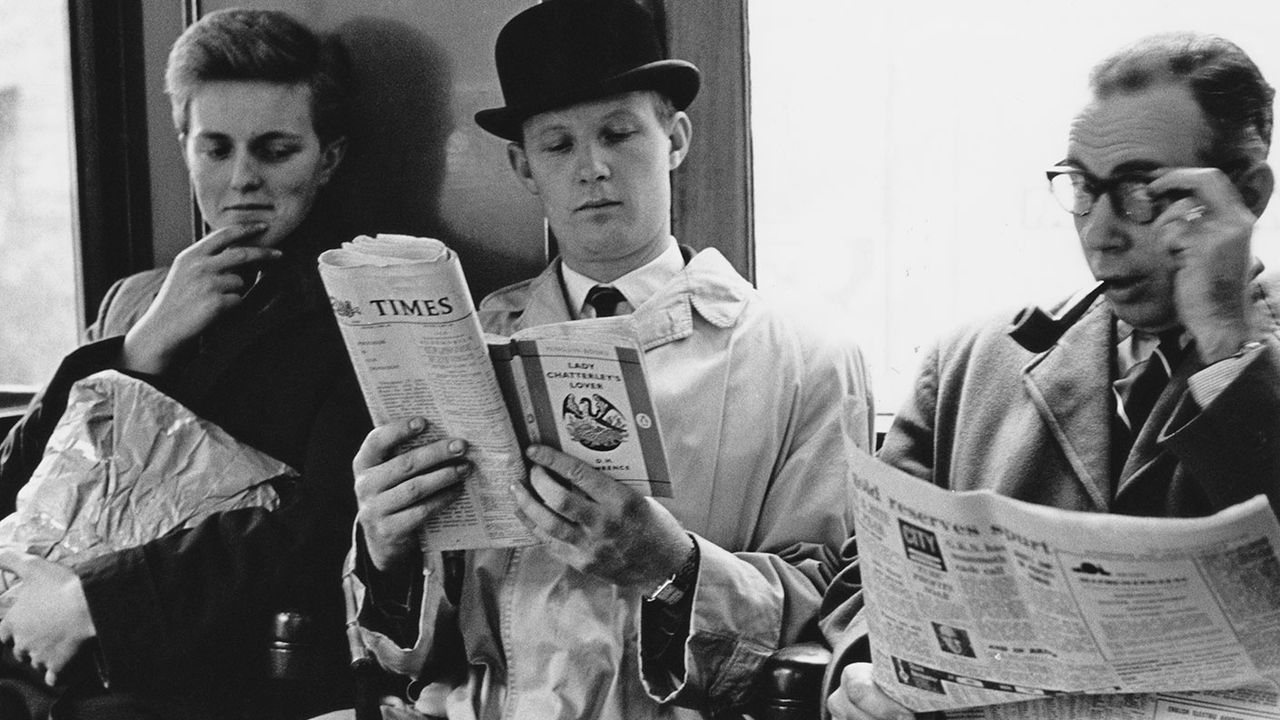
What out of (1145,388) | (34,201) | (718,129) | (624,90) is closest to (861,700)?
(1145,388)

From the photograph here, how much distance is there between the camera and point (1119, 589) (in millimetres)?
1348

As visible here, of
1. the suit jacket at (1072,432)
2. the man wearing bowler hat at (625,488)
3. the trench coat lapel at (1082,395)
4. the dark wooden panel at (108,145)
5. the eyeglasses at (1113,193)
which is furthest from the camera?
the dark wooden panel at (108,145)

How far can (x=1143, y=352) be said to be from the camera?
1.89 m

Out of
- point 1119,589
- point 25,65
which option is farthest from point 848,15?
point 25,65

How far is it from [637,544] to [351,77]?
140 cm

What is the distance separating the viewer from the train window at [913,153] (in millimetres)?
2396

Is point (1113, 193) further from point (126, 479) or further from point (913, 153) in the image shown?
point (126, 479)

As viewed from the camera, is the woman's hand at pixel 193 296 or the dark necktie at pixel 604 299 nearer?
the dark necktie at pixel 604 299

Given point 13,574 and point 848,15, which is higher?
point 848,15

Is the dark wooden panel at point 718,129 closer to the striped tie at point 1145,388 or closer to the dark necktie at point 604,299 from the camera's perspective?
the dark necktie at point 604,299

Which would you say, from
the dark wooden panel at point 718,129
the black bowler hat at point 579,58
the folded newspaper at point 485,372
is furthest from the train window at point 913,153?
the folded newspaper at point 485,372

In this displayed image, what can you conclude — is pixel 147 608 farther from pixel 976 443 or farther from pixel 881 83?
pixel 881 83

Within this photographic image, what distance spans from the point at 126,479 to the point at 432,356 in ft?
2.74

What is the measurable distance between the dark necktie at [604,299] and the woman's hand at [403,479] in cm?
55
